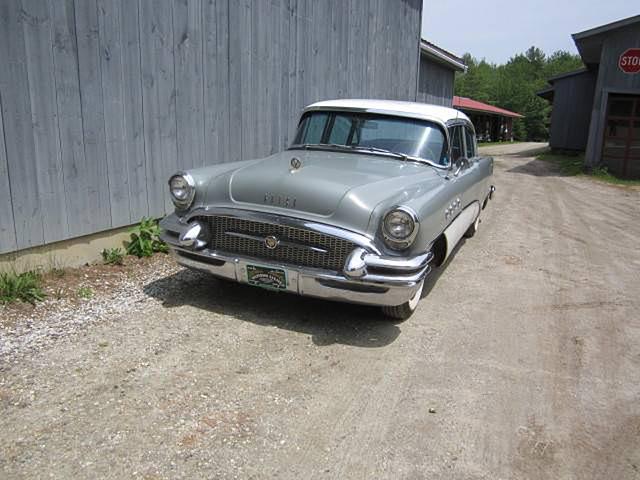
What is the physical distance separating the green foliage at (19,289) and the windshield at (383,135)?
9.23ft

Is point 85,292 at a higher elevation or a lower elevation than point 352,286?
lower

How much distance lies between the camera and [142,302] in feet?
14.4

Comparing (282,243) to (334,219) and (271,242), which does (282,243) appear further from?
(334,219)

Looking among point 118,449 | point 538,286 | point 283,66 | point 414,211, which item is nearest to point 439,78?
point 283,66

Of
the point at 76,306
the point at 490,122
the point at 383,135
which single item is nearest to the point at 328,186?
the point at 383,135

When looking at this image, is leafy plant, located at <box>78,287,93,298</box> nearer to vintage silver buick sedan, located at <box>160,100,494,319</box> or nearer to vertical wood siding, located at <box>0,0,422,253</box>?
vertical wood siding, located at <box>0,0,422,253</box>

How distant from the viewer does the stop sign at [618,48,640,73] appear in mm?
15430

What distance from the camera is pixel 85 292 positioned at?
4.46 meters

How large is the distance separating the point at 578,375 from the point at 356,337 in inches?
59.1

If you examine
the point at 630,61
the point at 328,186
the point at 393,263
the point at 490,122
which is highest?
the point at 630,61

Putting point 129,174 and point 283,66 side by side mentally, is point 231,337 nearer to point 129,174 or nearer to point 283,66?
point 129,174

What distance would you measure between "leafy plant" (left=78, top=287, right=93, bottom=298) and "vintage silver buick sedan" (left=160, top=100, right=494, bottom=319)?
0.81 meters

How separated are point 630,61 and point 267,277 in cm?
1589

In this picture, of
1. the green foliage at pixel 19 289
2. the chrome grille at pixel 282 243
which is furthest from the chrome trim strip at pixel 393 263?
the green foliage at pixel 19 289
